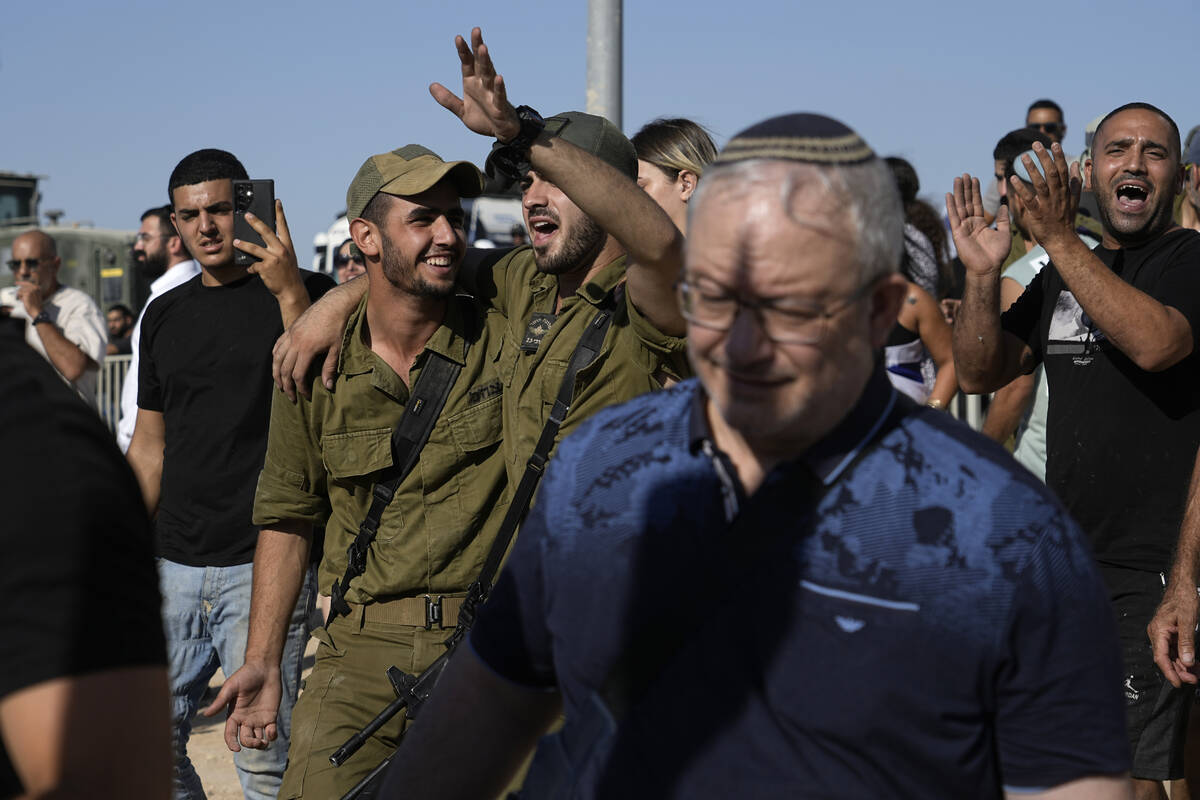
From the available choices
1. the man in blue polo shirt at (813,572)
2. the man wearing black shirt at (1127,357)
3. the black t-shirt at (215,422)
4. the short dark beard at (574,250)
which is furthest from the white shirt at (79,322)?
the man in blue polo shirt at (813,572)

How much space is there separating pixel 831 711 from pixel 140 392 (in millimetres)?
4539

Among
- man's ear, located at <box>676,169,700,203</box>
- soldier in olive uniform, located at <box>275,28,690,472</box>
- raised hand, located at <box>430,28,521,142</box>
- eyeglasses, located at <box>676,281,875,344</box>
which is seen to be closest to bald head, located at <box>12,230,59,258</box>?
soldier in olive uniform, located at <box>275,28,690,472</box>

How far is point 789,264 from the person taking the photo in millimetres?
1792

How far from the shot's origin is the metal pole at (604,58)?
591 centimetres

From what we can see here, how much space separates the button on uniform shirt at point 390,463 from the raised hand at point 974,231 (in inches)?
62.1

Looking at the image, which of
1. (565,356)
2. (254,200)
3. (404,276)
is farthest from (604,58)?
(565,356)

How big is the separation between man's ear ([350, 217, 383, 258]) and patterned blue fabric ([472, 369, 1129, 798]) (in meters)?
2.59

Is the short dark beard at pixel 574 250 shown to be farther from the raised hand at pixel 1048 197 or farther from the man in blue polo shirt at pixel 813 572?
the man in blue polo shirt at pixel 813 572

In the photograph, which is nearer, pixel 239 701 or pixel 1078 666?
pixel 1078 666

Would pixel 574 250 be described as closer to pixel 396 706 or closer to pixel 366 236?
pixel 366 236

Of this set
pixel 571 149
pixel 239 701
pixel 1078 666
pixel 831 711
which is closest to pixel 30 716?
pixel 831 711

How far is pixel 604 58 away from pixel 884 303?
168 inches

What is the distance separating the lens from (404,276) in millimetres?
4250

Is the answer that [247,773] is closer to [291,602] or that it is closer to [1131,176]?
[291,602]
